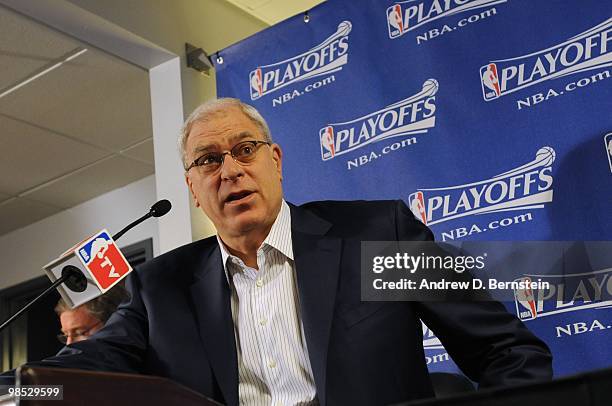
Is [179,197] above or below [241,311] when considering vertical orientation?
above

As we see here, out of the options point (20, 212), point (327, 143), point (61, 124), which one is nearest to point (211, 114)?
point (327, 143)

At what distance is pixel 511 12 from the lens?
2549 mm

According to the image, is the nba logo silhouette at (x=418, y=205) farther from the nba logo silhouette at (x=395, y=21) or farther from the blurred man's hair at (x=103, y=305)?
the blurred man's hair at (x=103, y=305)

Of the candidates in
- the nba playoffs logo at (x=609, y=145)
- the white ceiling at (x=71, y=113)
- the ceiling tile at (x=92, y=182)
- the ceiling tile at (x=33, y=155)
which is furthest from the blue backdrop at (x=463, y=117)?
the ceiling tile at (x=92, y=182)

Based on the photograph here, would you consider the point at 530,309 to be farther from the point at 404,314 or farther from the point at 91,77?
the point at 91,77

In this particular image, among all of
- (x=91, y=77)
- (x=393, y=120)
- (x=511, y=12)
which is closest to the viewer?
(x=511, y=12)

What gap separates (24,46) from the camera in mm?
3355

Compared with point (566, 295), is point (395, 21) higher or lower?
higher

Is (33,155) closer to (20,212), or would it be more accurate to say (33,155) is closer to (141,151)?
(141,151)

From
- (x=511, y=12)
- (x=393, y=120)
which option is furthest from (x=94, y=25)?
(x=511, y=12)

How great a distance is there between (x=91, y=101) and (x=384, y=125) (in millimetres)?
1706

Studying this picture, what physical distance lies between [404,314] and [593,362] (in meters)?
0.92

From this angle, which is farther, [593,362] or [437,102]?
[437,102]

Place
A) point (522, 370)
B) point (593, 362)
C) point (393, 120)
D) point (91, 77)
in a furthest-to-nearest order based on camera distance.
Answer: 1. point (91, 77)
2. point (393, 120)
3. point (593, 362)
4. point (522, 370)
